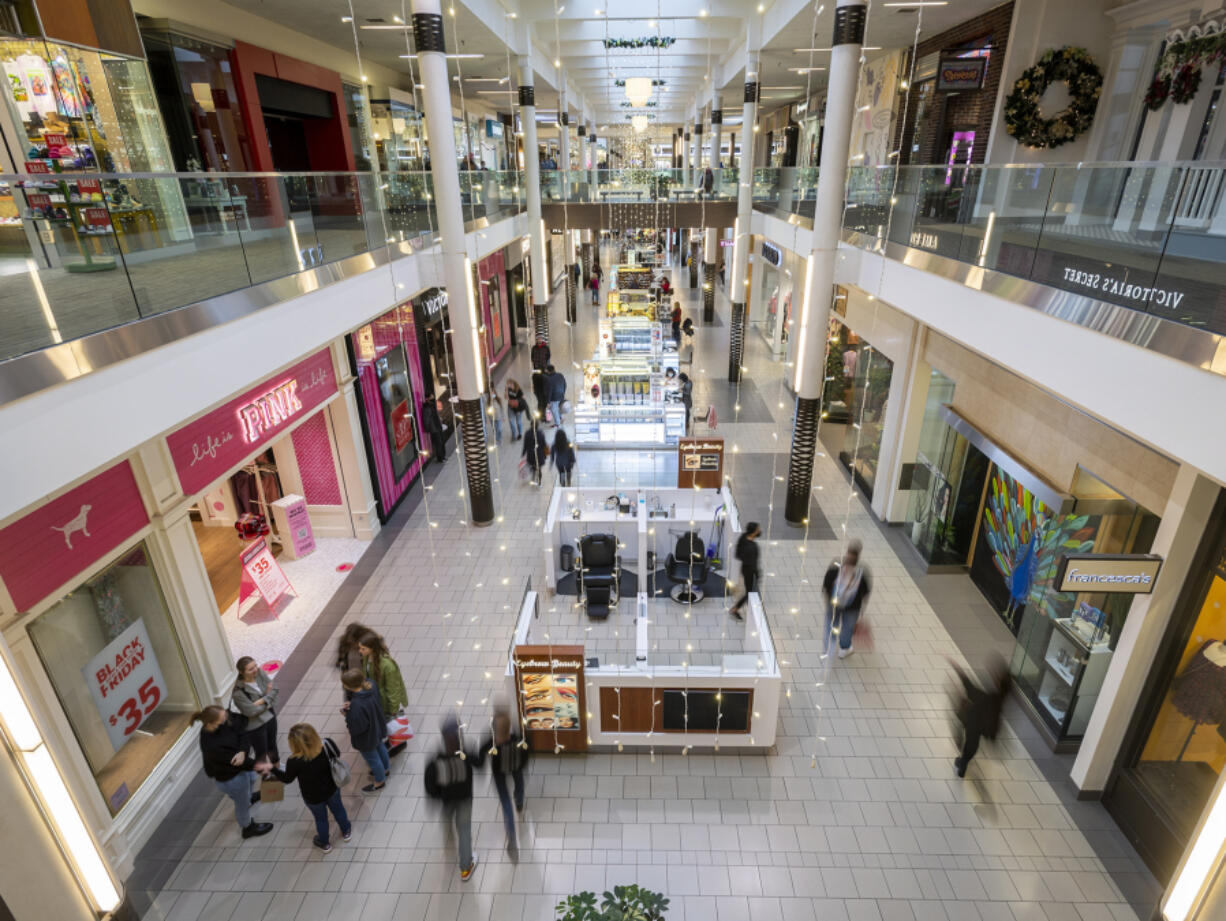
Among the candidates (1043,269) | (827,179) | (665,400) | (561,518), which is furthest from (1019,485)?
(665,400)

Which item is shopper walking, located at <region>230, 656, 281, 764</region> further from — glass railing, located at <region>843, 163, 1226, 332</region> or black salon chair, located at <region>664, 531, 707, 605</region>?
glass railing, located at <region>843, 163, 1226, 332</region>

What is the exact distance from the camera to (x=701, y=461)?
9078 mm

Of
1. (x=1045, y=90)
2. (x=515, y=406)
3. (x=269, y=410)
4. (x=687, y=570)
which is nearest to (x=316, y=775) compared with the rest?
(x=269, y=410)

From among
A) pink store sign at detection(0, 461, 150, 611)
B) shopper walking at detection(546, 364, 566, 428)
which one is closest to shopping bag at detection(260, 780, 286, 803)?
pink store sign at detection(0, 461, 150, 611)

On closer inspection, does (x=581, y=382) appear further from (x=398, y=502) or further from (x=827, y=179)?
(x=827, y=179)

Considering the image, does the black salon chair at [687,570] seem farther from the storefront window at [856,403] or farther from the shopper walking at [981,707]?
the storefront window at [856,403]

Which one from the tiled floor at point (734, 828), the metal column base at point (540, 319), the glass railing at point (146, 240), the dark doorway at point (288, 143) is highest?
the dark doorway at point (288, 143)

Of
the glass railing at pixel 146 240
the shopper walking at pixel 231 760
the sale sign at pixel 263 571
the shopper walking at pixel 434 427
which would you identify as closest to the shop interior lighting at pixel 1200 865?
the shopper walking at pixel 231 760

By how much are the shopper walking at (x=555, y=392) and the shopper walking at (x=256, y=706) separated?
7.92 m

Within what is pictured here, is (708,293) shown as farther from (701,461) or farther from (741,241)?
(701,461)

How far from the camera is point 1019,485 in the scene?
675 centimetres

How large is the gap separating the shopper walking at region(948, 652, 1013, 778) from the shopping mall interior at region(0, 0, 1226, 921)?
30 mm

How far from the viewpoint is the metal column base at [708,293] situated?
20.8m

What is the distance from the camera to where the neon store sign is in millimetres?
6508
